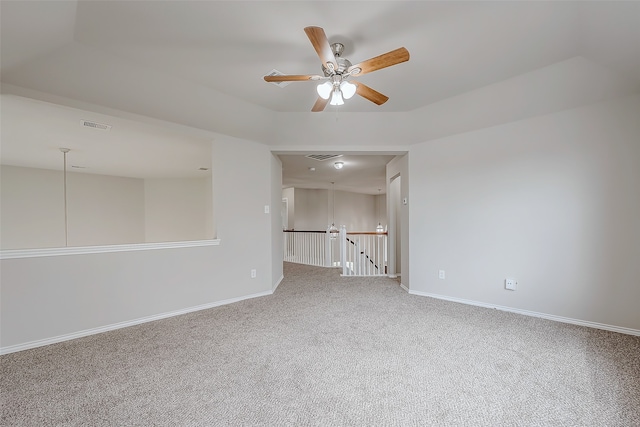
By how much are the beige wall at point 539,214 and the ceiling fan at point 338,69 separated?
6.43 feet

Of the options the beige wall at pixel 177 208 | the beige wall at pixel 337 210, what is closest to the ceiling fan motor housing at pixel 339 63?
the beige wall at pixel 177 208

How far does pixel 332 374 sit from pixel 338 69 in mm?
2388

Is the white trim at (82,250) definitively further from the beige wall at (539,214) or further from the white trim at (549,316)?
the white trim at (549,316)

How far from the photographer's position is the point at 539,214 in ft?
10.0

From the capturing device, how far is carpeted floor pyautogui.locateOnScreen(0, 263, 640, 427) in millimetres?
1553

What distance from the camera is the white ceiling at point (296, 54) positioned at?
1.88 meters

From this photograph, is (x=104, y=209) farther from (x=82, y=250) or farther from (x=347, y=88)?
(x=347, y=88)

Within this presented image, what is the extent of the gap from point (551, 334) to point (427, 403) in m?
1.89

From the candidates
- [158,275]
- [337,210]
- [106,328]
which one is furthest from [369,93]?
[337,210]

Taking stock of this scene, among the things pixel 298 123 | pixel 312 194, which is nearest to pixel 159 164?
pixel 298 123

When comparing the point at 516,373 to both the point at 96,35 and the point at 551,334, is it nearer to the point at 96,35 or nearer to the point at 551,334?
the point at 551,334

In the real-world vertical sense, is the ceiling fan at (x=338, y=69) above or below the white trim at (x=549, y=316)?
above

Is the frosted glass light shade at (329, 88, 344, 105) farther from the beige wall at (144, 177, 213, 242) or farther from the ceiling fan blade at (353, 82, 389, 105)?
the beige wall at (144, 177, 213, 242)

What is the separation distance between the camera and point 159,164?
5457 millimetres
